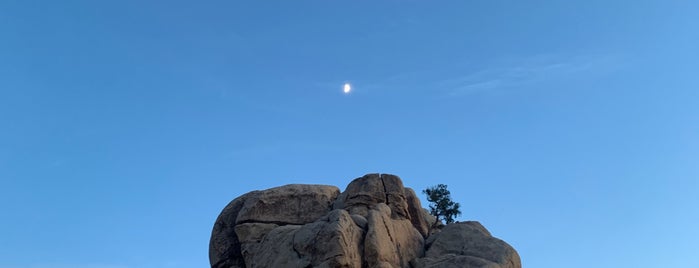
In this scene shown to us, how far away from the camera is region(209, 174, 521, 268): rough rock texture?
126 ft

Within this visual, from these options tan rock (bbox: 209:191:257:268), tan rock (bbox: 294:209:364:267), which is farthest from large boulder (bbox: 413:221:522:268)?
tan rock (bbox: 209:191:257:268)

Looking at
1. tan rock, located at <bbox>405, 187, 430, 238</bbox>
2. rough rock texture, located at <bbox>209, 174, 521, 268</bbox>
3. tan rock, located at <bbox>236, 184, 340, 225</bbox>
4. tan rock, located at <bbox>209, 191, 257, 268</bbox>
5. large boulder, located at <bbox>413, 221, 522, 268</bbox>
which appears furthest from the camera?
tan rock, located at <bbox>405, 187, 430, 238</bbox>

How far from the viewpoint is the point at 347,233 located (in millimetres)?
38188

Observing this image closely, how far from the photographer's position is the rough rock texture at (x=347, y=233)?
38281mm

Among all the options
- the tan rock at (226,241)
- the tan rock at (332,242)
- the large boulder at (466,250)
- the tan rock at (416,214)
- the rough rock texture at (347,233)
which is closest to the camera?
A: the tan rock at (332,242)

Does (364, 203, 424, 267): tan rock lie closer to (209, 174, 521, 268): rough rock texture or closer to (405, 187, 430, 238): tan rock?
(209, 174, 521, 268): rough rock texture

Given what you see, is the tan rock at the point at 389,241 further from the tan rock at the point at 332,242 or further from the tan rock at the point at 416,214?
the tan rock at the point at 416,214

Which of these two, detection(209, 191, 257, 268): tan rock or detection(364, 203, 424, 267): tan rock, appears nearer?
detection(364, 203, 424, 267): tan rock

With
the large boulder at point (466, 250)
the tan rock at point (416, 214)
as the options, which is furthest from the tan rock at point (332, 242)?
the tan rock at point (416, 214)

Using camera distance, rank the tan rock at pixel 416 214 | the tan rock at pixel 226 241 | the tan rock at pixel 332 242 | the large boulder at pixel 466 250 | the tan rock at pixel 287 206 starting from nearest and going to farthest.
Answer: the tan rock at pixel 332 242 → the large boulder at pixel 466 250 → the tan rock at pixel 287 206 → the tan rock at pixel 226 241 → the tan rock at pixel 416 214

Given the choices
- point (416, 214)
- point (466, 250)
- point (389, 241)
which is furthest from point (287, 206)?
point (466, 250)

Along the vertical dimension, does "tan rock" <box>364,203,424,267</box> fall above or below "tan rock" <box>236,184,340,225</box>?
below

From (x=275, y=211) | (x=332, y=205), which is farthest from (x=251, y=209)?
(x=332, y=205)

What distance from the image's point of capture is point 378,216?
41531 millimetres
